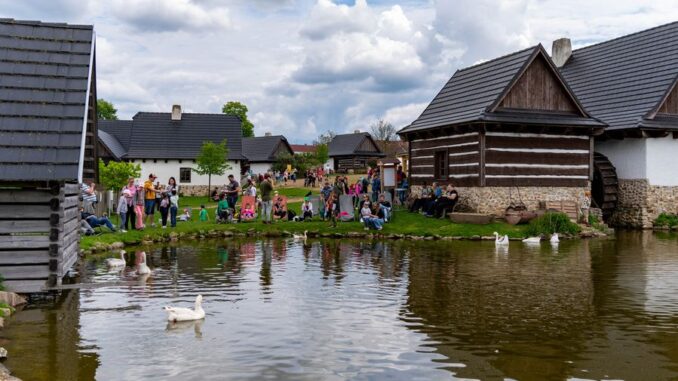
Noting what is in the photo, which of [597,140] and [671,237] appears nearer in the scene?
[671,237]

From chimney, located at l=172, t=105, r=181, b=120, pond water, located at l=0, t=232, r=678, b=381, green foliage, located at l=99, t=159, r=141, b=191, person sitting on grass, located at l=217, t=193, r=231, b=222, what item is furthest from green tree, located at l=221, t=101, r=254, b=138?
pond water, located at l=0, t=232, r=678, b=381

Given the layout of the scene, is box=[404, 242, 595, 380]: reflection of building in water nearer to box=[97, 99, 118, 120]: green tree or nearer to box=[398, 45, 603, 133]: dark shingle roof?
box=[398, 45, 603, 133]: dark shingle roof

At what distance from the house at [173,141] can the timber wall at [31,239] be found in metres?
40.6

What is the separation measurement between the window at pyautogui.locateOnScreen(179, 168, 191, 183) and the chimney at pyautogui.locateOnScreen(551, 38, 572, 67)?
93.1ft

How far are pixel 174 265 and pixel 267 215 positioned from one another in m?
9.27

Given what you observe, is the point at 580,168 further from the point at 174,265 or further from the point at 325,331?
the point at 325,331

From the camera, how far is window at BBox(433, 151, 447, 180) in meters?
28.8

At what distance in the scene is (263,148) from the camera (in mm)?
72500

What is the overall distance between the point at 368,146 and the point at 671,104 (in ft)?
171

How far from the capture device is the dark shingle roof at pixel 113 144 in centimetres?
5081

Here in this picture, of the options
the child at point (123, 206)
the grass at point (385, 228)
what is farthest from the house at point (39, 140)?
the grass at point (385, 228)

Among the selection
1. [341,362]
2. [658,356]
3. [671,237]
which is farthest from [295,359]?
[671,237]

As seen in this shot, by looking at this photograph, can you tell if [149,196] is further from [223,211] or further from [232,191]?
→ [232,191]

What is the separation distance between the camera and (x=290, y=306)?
10828mm
